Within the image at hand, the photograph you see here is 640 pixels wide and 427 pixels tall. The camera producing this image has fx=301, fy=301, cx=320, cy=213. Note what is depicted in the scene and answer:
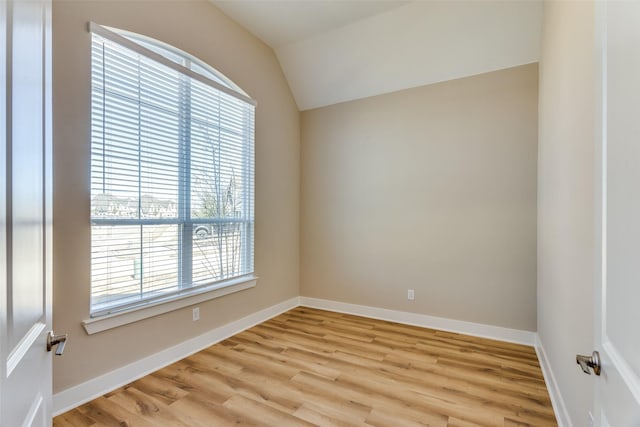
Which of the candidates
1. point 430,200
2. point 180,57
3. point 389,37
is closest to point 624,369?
point 430,200

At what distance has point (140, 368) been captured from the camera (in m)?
2.31

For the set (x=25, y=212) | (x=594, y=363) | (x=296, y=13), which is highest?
(x=296, y=13)

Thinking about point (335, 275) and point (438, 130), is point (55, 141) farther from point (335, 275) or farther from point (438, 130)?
point (438, 130)

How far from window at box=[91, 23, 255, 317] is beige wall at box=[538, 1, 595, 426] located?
2.73 meters

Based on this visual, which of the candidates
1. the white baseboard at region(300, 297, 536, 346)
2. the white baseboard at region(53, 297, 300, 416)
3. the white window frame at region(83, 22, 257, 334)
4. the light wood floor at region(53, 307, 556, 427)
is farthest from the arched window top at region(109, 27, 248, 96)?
the white baseboard at region(300, 297, 536, 346)

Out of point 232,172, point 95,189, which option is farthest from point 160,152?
point 232,172

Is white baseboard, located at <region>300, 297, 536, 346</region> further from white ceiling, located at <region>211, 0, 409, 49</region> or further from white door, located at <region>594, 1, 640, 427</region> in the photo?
white ceiling, located at <region>211, 0, 409, 49</region>

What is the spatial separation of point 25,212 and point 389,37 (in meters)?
3.41

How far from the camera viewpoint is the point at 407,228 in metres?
3.53

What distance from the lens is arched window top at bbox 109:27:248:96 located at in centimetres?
230

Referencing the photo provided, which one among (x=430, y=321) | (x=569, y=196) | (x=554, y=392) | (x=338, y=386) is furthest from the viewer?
(x=430, y=321)

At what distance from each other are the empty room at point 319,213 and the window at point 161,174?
17mm

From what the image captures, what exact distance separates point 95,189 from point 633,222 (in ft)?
8.55

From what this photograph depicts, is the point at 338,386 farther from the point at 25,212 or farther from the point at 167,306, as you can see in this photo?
the point at 25,212
